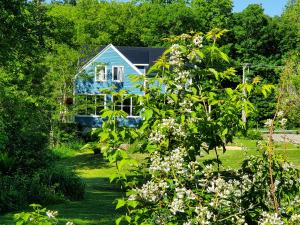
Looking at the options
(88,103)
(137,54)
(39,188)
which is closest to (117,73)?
(137,54)

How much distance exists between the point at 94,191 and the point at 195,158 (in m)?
14.0

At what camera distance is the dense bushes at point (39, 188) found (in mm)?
13668

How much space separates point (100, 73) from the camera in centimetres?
4772

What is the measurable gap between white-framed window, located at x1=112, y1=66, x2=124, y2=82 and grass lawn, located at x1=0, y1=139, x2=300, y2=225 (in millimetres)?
15851

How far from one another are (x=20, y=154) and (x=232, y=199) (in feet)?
40.9

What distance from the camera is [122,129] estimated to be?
484 cm

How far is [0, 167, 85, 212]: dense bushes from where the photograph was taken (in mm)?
13668

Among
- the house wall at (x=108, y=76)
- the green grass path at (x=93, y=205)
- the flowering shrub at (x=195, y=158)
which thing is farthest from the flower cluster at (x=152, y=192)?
the house wall at (x=108, y=76)

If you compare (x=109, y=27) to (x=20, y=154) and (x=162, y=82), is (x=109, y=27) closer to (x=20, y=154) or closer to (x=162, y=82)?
(x=20, y=154)

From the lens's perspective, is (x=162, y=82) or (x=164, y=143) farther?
(x=162, y=82)

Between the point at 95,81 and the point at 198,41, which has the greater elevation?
the point at 95,81

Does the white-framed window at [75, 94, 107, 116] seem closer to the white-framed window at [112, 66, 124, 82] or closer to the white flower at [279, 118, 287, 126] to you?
the white-framed window at [112, 66, 124, 82]

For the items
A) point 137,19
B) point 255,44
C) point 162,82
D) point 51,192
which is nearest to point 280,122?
point 162,82

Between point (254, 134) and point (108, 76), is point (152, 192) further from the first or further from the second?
point (108, 76)
